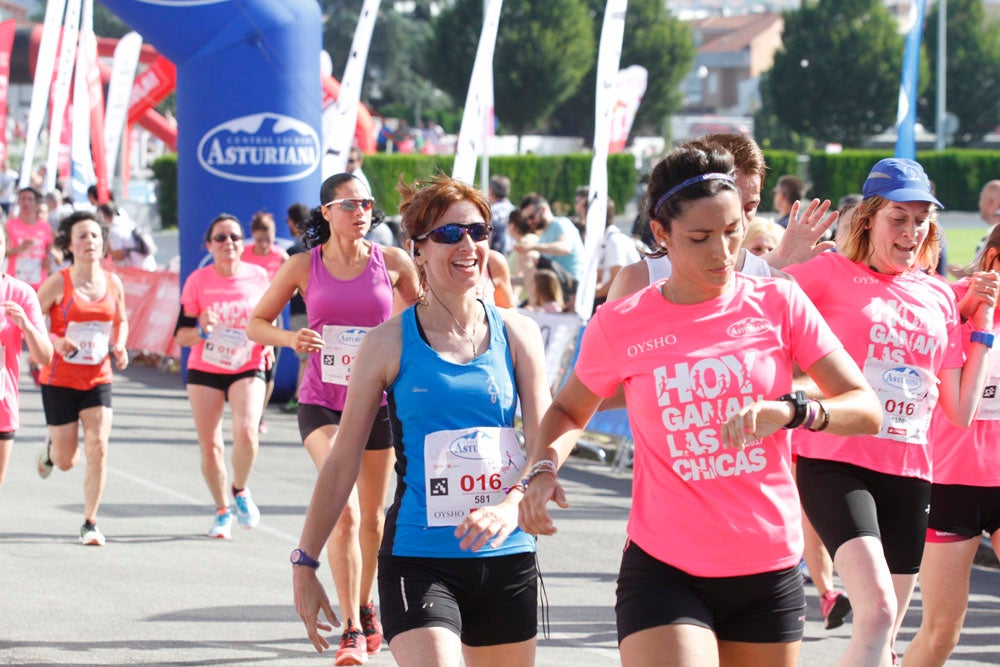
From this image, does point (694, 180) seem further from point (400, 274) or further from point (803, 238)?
point (400, 274)

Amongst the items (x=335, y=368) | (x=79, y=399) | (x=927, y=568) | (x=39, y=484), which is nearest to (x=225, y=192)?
(x=39, y=484)

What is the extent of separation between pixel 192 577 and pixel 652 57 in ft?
203

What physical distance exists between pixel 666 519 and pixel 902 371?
163cm

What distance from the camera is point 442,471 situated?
13.1 ft

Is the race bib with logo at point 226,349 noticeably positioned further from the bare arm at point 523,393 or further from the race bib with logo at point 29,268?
the race bib with logo at point 29,268

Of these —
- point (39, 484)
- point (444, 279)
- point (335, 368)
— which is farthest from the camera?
point (39, 484)

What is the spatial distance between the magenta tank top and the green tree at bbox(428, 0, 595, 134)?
2233 inches

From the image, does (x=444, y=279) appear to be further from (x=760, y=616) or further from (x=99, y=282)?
(x=99, y=282)

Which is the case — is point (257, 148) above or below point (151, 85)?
below

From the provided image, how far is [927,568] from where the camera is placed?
207 inches

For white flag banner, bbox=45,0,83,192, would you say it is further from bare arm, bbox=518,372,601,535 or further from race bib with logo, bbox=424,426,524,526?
bare arm, bbox=518,372,601,535

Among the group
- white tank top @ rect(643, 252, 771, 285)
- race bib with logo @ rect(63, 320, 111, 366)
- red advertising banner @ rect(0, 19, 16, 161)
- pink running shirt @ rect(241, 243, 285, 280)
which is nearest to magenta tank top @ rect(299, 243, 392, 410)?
white tank top @ rect(643, 252, 771, 285)

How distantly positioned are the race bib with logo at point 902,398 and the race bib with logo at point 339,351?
89.1 inches

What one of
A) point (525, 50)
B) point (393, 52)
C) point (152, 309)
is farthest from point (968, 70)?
point (152, 309)
